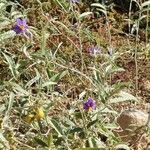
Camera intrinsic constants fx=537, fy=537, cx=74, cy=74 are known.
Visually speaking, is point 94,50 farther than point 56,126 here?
Yes

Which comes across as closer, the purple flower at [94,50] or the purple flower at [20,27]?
the purple flower at [20,27]

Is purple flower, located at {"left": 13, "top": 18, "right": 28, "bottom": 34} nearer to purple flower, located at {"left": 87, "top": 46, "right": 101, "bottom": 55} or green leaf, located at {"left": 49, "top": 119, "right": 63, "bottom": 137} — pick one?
green leaf, located at {"left": 49, "top": 119, "right": 63, "bottom": 137}

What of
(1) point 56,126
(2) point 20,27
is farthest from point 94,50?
(1) point 56,126

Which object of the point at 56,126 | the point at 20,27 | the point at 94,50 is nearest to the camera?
the point at 56,126

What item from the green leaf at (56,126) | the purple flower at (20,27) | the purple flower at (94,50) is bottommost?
the purple flower at (94,50)

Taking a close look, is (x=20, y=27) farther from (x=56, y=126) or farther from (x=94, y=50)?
(x=94, y=50)

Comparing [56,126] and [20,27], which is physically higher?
[20,27]

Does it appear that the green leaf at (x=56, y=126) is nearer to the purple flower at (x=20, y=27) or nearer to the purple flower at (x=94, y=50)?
the purple flower at (x=20, y=27)

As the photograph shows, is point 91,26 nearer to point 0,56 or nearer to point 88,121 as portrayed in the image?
point 0,56

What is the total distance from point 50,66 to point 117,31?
2.88ft

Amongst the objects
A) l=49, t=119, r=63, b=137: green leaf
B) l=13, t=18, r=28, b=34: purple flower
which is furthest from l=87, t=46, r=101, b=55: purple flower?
l=49, t=119, r=63, b=137: green leaf

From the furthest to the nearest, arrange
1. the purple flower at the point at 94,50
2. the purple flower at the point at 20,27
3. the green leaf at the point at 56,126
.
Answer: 1. the purple flower at the point at 94,50
2. the purple flower at the point at 20,27
3. the green leaf at the point at 56,126

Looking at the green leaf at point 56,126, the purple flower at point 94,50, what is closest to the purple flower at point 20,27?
the green leaf at point 56,126

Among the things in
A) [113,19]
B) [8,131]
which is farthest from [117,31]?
[8,131]
